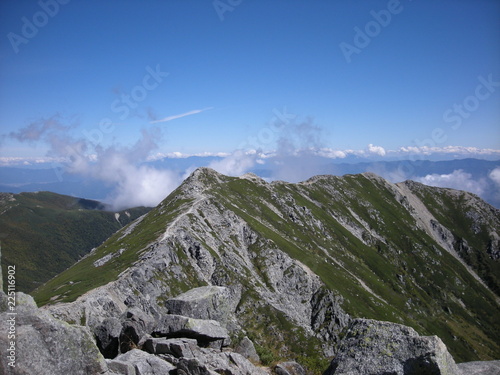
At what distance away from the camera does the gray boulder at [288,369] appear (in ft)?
68.7

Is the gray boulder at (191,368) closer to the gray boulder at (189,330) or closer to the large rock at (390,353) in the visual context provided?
the gray boulder at (189,330)

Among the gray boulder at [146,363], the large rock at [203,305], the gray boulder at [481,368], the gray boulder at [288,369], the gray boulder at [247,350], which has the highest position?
the large rock at [203,305]

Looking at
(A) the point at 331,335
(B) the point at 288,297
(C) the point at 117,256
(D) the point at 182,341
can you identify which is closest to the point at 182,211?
(C) the point at 117,256

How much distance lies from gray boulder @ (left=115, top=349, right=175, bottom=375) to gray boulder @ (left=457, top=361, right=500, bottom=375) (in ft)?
49.5

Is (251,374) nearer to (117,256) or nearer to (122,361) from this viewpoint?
(122,361)

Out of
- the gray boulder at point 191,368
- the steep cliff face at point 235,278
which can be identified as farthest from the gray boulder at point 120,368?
the steep cliff face at point 235,278

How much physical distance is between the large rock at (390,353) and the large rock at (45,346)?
39.0 ft

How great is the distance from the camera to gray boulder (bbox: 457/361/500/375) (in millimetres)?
15056

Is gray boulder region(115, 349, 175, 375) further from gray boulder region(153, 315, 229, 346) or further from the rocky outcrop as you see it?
gray boulder region(153, 315, 229, 346)

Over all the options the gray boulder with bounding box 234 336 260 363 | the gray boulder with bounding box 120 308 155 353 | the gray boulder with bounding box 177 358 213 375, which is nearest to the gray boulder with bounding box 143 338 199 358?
the gray boulder with bounding box 177 358 213 375

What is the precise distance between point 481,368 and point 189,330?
1665 cm

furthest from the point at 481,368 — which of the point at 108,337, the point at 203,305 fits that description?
the point at 108,337

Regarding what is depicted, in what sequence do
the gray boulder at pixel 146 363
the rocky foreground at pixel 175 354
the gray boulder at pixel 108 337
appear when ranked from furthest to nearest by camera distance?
the gray boulder at pixel 108 337 → the gray boulder at pixel 146 363 → the rocky foreground at pixel 175 354

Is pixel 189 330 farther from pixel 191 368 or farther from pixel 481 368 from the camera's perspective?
pixel 481 368
